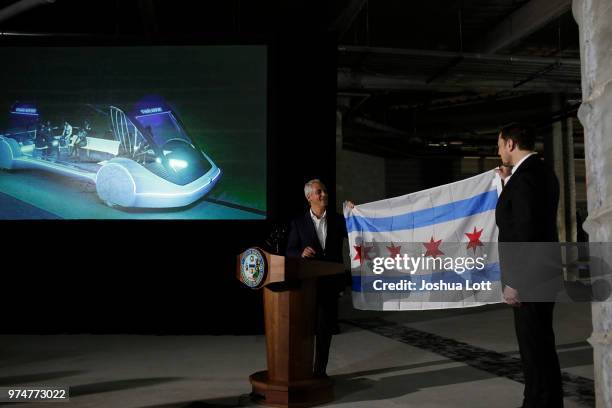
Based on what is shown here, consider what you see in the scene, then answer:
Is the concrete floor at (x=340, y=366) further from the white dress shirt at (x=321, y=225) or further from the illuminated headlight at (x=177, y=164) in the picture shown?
the illuminated headlight at (x=177, y=164)

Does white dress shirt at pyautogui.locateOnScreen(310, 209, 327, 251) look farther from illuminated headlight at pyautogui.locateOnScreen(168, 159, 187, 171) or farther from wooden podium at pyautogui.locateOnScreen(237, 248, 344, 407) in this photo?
illuminated headlight at pyautogui.locateOnScreen(168, 159, 187, 171)

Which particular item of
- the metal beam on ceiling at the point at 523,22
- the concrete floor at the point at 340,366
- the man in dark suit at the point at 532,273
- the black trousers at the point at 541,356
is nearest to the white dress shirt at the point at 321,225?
the concrete floor at the point at 340,366

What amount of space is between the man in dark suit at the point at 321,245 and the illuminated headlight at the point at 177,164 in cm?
222

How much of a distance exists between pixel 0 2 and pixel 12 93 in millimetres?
2529

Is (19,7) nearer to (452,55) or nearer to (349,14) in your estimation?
(349,14)

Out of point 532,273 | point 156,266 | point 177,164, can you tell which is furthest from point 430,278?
point 156,266

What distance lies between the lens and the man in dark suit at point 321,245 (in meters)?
3.77

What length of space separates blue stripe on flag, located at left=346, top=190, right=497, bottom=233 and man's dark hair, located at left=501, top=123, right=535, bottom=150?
1.45 metres

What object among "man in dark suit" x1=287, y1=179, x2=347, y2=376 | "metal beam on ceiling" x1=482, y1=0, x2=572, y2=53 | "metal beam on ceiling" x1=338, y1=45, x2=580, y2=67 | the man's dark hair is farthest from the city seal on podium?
"metal beam on ceiling" x1=482, y1=0, x2=572, y2=53

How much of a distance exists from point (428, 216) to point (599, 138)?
2.76m

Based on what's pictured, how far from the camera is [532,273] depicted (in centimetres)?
264

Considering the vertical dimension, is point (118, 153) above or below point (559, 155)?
below

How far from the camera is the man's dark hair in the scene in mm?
2781

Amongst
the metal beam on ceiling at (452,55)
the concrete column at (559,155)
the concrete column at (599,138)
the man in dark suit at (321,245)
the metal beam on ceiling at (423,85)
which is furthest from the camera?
the concrete column at (559,155)
